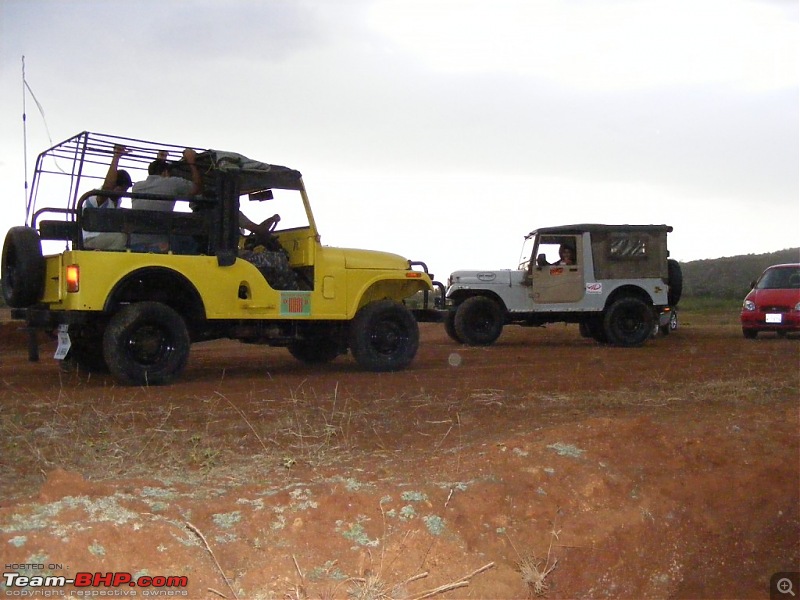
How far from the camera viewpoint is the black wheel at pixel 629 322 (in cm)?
1647

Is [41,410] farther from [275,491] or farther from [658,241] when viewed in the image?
[658,241]

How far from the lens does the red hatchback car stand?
1781cm

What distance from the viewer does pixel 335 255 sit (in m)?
10.9

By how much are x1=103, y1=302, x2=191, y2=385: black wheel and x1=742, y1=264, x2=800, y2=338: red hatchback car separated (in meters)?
13.0

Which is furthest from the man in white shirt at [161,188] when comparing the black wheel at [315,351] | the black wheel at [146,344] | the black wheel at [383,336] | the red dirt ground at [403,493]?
the black wheel at [315,351]

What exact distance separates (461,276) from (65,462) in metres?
11.0

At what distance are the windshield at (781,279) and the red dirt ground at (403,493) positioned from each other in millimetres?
10565

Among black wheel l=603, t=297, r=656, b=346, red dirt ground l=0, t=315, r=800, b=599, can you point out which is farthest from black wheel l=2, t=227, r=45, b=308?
black wheel l=603, t=297, r=656, b=346

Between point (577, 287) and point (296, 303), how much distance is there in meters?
7.41

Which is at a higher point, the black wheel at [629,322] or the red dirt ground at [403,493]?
the black wheel at [629,322]

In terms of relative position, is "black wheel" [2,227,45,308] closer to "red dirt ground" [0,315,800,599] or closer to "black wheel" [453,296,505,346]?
"red dirt ground" [0,315,800,599]

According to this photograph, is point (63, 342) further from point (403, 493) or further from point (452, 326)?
point (452, 326)

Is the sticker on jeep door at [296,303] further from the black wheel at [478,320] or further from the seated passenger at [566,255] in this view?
the seated passenger at [566,255]

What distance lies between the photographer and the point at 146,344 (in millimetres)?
9438
